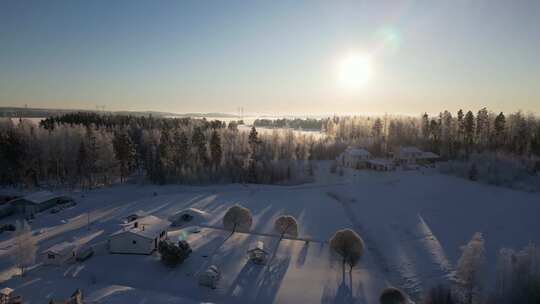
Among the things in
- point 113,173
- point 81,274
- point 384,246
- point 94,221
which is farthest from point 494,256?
point 113,173

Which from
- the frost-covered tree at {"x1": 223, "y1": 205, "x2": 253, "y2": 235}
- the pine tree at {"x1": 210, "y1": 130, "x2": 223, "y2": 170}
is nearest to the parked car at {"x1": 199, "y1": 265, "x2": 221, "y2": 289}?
the frost-covered tree at {"x1": 223, "y1": 205, "x2": 253, "y2": 235}

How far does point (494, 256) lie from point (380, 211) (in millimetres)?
12893

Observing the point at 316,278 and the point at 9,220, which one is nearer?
the point at 316,278

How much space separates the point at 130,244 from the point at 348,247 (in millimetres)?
16887

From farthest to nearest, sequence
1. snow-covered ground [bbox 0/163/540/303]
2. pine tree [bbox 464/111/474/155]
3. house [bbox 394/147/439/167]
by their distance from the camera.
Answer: pine tree [bbox 464/111/474/155] → house [bbox 394/147/439/167] → snow-covered ground [bbox 0/163/540/303]

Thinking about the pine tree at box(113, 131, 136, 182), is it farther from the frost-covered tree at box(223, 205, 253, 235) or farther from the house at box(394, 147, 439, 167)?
the house at box(394, 147, 439, 167)

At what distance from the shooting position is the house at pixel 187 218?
107 feet

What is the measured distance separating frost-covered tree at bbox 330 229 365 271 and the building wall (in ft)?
47.6

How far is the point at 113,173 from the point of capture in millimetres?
55562

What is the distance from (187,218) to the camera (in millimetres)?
33219

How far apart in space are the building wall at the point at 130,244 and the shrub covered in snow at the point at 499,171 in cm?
4675

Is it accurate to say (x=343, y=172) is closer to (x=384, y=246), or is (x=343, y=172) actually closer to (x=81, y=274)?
(x=384, y=246)

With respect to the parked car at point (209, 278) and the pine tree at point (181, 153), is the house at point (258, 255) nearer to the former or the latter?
the parked car at point (209, 278)

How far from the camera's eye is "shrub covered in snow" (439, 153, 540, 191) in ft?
151
